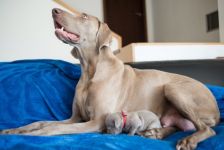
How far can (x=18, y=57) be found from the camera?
3.46 metres

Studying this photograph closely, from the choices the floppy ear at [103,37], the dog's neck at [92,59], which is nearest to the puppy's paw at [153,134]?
the dog's neck at [92,59]

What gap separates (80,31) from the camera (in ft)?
7.20

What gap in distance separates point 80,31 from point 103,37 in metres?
0.16

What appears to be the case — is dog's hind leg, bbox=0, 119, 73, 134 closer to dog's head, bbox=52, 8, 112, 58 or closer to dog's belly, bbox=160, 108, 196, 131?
dog's head, bbox=52, 8, 112, 58

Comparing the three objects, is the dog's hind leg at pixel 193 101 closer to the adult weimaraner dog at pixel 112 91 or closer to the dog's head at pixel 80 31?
the adult weimaraner dog at pixel 112 91

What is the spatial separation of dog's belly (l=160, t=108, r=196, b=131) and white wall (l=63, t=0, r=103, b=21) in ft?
15.7

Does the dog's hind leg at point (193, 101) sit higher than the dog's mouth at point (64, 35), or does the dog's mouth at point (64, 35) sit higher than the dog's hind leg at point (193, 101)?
the dog's mouth at point (64, 35)

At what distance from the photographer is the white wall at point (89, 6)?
6565 mm

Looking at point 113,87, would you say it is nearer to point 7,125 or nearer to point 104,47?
point 104,47

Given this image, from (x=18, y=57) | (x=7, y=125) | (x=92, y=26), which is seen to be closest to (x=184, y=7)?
(x=18, y=57)

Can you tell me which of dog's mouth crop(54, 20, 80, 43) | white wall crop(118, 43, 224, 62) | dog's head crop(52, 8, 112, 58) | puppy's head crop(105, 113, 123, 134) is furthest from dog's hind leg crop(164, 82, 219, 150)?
white wall crop(118, 43, 224, 62)

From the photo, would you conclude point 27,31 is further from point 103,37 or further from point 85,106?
point 85,106

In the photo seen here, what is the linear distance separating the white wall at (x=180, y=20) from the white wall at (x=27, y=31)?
371cm

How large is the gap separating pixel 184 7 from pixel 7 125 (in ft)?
19.6
